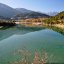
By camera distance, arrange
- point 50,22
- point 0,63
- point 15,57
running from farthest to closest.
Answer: point 50,22 → point 15,57 → point 0,63

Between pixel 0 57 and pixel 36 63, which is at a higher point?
pixel 36 63

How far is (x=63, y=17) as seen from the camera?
122 meters

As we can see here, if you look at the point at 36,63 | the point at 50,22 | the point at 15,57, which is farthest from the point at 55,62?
the point at 50,22

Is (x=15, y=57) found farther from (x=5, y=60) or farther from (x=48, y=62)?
(x=48, y=62)

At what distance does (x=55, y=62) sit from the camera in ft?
63.5

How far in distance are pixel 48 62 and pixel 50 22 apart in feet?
324

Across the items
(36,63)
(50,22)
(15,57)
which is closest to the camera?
(36,63)

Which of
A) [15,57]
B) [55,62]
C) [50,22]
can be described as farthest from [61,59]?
[50,22]

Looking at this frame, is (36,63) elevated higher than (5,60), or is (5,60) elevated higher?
(36,63)

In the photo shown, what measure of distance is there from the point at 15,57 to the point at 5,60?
1.42 meters

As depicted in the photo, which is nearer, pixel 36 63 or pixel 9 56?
pixel 36 63

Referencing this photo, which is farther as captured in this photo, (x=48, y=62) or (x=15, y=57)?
(x=15, y=57)

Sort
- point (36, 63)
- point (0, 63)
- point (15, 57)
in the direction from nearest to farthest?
point (36, 63) < point (0, 63) < point (15, 57)

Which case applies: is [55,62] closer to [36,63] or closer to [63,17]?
[36,63]
